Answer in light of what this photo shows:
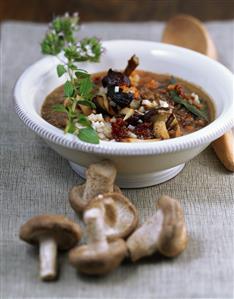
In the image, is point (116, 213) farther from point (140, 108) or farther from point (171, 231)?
point (140, 108)

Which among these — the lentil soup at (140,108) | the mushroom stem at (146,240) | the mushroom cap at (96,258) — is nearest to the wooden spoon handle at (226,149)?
the lentil soup at (140,108)

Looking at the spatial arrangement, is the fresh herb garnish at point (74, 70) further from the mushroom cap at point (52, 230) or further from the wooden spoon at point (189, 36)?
the wooden spoon at point (189, 36)

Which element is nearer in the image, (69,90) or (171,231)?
(171,231)

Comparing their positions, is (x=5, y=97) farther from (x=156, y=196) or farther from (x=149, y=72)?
(x=156, y=196)

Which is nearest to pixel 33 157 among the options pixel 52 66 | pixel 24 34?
pixel 52 66

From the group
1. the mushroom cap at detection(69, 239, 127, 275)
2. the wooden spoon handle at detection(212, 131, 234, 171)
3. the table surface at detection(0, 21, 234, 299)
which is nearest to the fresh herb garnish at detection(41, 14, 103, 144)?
the table surface at detection(0, 21, 234, 299)

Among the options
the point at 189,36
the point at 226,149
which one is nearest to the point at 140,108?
Result: the point at 226,149

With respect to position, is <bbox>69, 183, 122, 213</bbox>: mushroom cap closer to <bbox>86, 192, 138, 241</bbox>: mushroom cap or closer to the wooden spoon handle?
<bbox>86, 192, 138, 241</bbox>: mushroom cap
